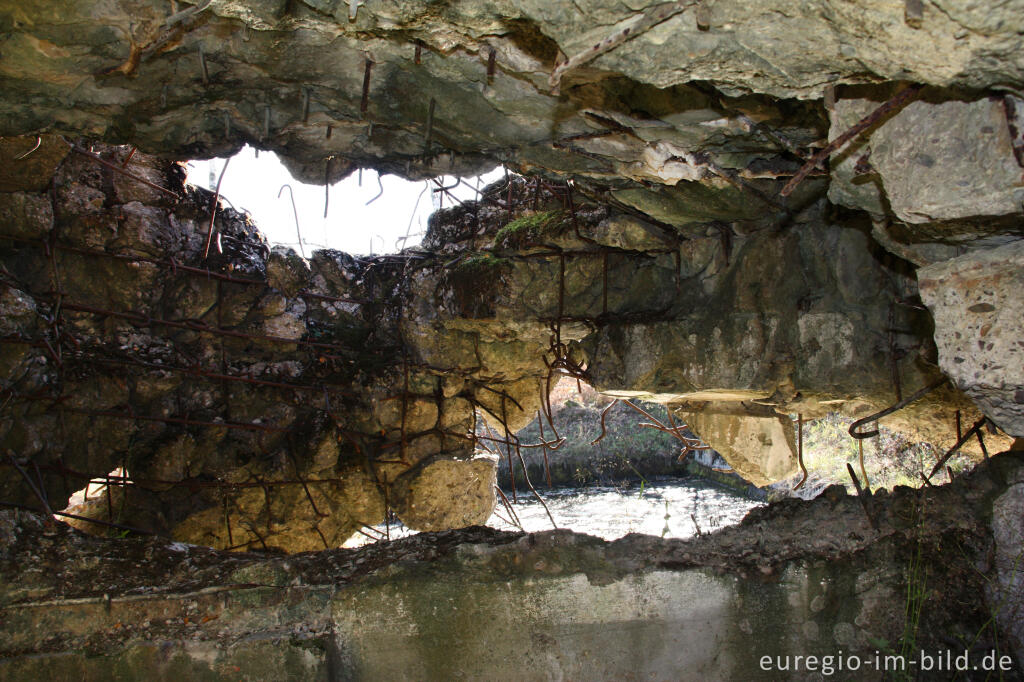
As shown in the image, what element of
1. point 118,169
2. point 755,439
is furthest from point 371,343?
point 755,439

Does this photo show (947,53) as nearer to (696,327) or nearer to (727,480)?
(696,327)

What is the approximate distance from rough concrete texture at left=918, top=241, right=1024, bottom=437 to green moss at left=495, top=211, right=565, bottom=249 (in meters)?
2.06

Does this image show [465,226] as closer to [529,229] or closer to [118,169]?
[529,229]

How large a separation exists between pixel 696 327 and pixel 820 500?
3.19 feet

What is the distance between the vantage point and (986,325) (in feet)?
5.57

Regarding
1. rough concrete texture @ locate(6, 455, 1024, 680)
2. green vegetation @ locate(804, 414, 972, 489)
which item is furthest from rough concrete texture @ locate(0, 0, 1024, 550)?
green vegetation @ locate(804, 414, 972, 489)

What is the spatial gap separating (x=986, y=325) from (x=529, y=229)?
2380 mm

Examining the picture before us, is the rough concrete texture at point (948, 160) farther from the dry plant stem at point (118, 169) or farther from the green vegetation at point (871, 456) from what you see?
the dry plant stem at point (118, 169)

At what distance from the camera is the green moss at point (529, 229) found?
363 centimetres

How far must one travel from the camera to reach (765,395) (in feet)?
10.3

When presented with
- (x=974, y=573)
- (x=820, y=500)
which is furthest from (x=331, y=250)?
(x=974, y=573)

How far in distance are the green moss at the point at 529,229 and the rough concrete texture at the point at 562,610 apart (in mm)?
1860

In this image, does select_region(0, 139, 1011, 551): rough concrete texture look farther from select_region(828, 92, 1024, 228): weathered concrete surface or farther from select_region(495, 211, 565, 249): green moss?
select_region(828, 92, 1024, 228): weathered concrete surface

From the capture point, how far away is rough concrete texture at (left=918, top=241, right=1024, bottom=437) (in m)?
1.65
